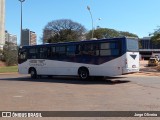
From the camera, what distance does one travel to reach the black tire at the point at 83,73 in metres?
26.8

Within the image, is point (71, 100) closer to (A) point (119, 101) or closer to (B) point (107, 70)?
(A) point (119, 101)

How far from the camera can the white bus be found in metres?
24.3

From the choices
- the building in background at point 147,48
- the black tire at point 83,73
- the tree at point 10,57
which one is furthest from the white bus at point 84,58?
the building in background at point 147,48

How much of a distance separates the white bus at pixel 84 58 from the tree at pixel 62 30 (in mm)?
69786

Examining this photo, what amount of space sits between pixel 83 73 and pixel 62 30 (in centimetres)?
7706

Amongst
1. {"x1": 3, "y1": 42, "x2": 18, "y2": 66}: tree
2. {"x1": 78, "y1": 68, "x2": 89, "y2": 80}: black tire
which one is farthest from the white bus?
{"x1": 3, "y1": 42, "x2": 18, "y2": 66}: tree

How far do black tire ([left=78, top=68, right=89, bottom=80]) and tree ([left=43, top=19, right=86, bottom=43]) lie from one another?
74.0 metres

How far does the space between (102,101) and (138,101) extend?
1.42 m

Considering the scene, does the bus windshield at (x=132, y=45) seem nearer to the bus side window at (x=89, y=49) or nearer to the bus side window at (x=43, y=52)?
the bus side window at (x=89, y=49)

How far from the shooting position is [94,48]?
25.7 metres

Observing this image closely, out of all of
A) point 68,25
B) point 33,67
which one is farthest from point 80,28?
point 33,67

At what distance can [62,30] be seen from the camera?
103m

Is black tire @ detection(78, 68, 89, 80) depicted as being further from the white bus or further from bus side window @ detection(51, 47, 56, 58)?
bus side window @ detection(51, 47, 56, 58)

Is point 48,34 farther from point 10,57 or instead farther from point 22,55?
point 22,55
